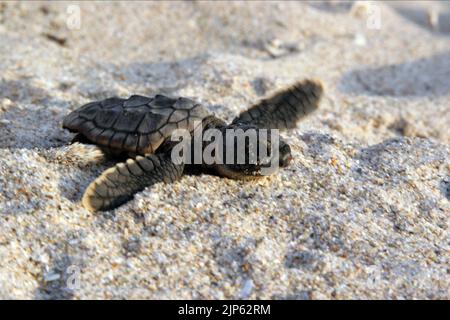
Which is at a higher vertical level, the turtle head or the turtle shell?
the turtle shell

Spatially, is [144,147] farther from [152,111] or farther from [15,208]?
[15,208]

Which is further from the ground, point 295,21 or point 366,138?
point 295,21

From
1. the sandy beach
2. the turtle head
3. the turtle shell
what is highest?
the turtle shell

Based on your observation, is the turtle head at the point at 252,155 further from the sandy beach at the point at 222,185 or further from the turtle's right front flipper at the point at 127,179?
the turtle's right front flipper at the point at 127,179

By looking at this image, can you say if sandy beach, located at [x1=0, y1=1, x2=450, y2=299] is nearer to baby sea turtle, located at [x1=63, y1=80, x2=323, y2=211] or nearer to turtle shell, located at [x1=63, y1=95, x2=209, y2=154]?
baby sea turtle, located at [x1=63, y1=80, x2=323, y2=211]

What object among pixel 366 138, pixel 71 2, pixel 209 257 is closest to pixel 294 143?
pixel 366 138

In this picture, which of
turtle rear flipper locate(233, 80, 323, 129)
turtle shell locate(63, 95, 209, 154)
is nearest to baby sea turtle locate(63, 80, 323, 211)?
turtle shell locate(63, 95, 209, 154)
